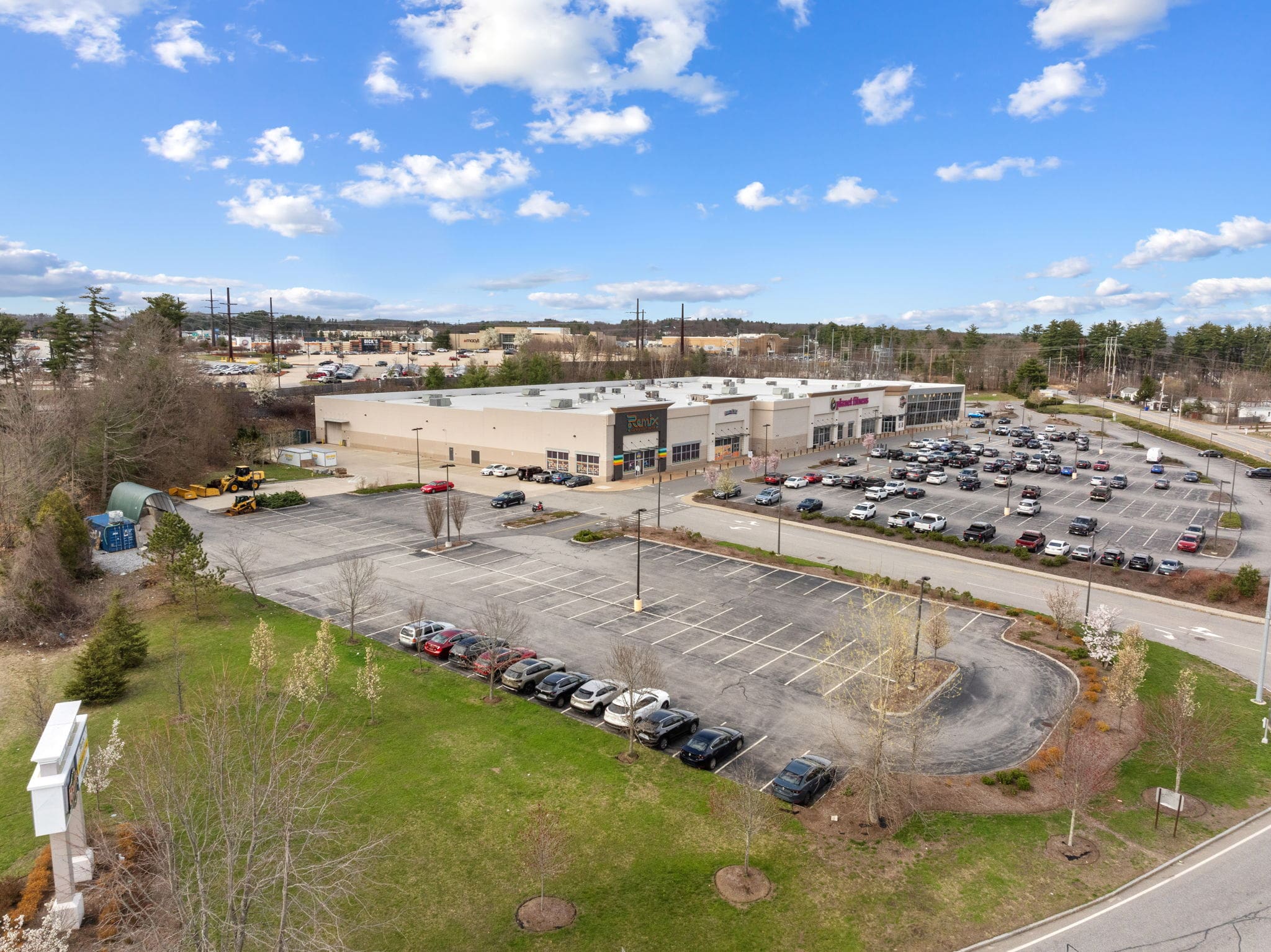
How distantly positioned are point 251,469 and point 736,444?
46.8 meters

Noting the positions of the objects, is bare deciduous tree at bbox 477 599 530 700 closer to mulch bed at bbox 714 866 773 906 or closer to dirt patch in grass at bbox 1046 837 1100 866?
mulch bed at bbox 714 866 773 906

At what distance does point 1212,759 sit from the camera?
21969 mm

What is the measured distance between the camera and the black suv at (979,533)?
47.2 m

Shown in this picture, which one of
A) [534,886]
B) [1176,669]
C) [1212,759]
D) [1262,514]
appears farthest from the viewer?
[1262,514]

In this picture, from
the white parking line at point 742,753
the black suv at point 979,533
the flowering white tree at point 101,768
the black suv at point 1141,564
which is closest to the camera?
the flowering white tree at point 101,768

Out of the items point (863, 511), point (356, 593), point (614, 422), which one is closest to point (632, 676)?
point (356, 593)

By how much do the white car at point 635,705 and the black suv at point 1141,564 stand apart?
32511 mm

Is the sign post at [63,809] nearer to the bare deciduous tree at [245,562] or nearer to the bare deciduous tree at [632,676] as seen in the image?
the bare deciduous tree at [632,676]

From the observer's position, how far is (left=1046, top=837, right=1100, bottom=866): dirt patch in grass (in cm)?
1752

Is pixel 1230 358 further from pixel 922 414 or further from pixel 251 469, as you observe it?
pixel 251 469

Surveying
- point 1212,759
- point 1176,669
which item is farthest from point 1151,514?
point 1212,759

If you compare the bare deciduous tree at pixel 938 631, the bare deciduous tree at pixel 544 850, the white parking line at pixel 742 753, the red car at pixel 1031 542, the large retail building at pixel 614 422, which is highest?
the large retail building at pixel 614 422

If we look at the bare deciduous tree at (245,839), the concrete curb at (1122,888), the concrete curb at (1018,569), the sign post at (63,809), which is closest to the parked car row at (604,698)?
the concrete curb at (1122,888)

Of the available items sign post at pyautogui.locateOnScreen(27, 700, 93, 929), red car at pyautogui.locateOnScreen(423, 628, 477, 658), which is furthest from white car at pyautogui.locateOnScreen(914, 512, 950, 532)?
sign post at pyautogui.locateOnScreen(27, 700, 93, 929)
